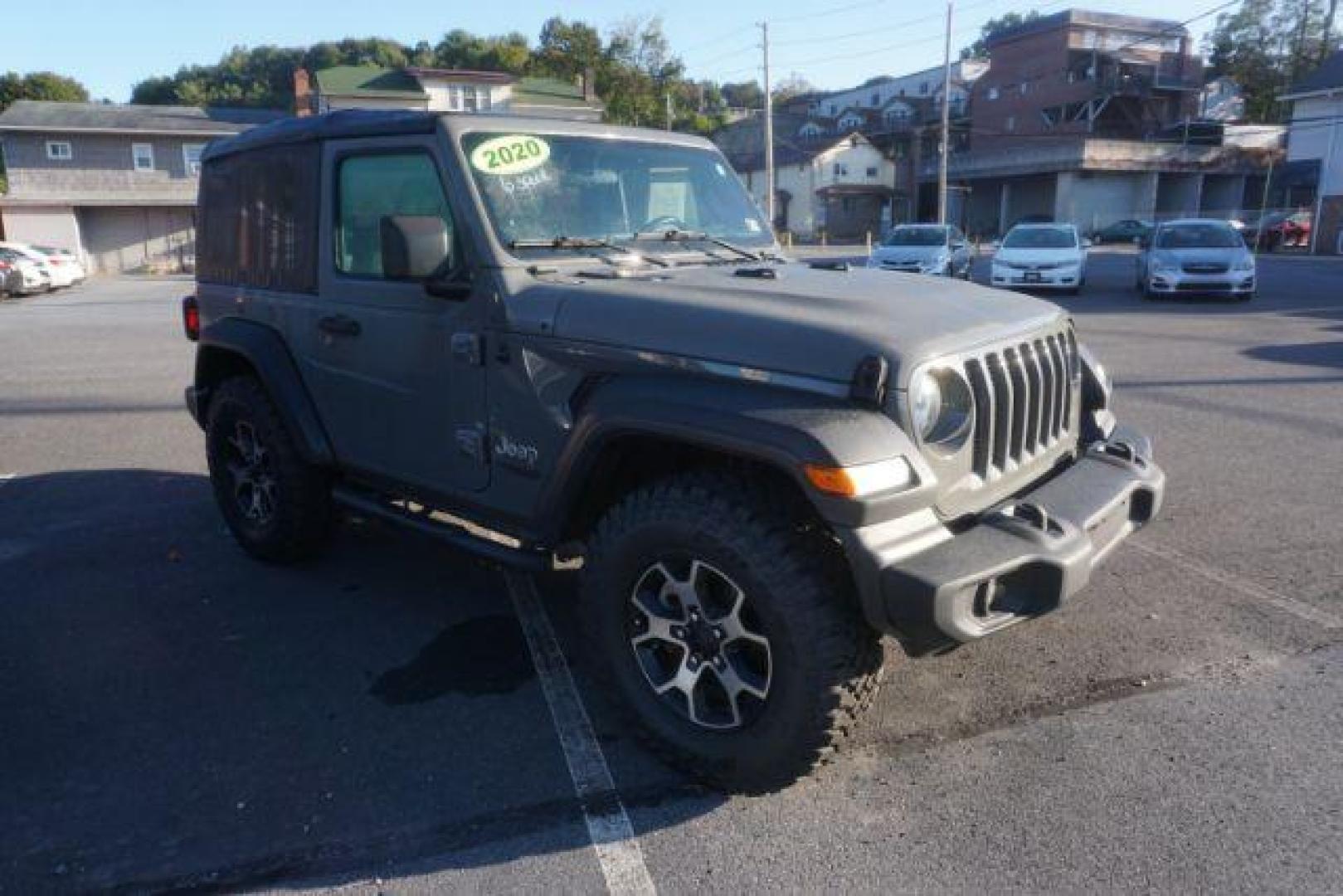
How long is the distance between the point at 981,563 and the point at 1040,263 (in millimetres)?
18104

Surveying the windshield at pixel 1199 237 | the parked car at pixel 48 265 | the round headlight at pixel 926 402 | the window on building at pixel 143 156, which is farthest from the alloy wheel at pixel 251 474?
the window on building at pixel 143 156

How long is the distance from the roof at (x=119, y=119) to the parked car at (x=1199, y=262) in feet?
Result: 118

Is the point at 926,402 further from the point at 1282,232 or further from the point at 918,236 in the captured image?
the point at 1282,232

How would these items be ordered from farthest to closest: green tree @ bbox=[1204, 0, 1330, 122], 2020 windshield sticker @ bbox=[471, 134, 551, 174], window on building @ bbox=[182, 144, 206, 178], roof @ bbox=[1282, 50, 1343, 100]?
green tree @ bbox=[1204, 0, 1330, 122] → window on building @ bbox=[182, 144, 206, 178] → roof @ bbox=[1282, 50, 1343, 100] → 2020 windshield sticker @ bbox=[471, 134, 551, 174]

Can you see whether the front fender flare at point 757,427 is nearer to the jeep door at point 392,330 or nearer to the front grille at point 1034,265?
the jeep door at point 392,330

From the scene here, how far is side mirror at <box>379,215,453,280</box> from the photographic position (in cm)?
326

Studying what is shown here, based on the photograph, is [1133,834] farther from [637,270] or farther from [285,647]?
[285,647]

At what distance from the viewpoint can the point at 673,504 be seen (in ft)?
9.57

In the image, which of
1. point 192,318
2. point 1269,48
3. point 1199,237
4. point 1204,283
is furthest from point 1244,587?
point 1269,48

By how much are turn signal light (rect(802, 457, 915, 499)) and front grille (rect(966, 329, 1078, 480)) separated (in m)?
0.48

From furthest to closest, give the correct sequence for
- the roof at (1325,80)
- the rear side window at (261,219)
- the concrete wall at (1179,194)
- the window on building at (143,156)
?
the concrete wall at (1179,194) < the window on building at (143,156) < the roof at (1325,80) < the rear side window at (261,219)

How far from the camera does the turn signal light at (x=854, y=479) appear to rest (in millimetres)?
2525

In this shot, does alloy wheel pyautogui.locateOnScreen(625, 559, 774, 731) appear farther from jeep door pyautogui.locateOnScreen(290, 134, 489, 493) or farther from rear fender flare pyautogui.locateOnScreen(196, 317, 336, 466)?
rear fender flare pyautogui.locateOnScreen(196, 317, 336, 466)

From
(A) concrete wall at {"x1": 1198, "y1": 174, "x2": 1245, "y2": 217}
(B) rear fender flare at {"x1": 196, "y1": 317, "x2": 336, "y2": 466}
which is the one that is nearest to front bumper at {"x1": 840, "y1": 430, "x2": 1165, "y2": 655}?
(B) rear fender flare at {"x1": 196, "y1": 317, "x2": 336, "y2": 466}
